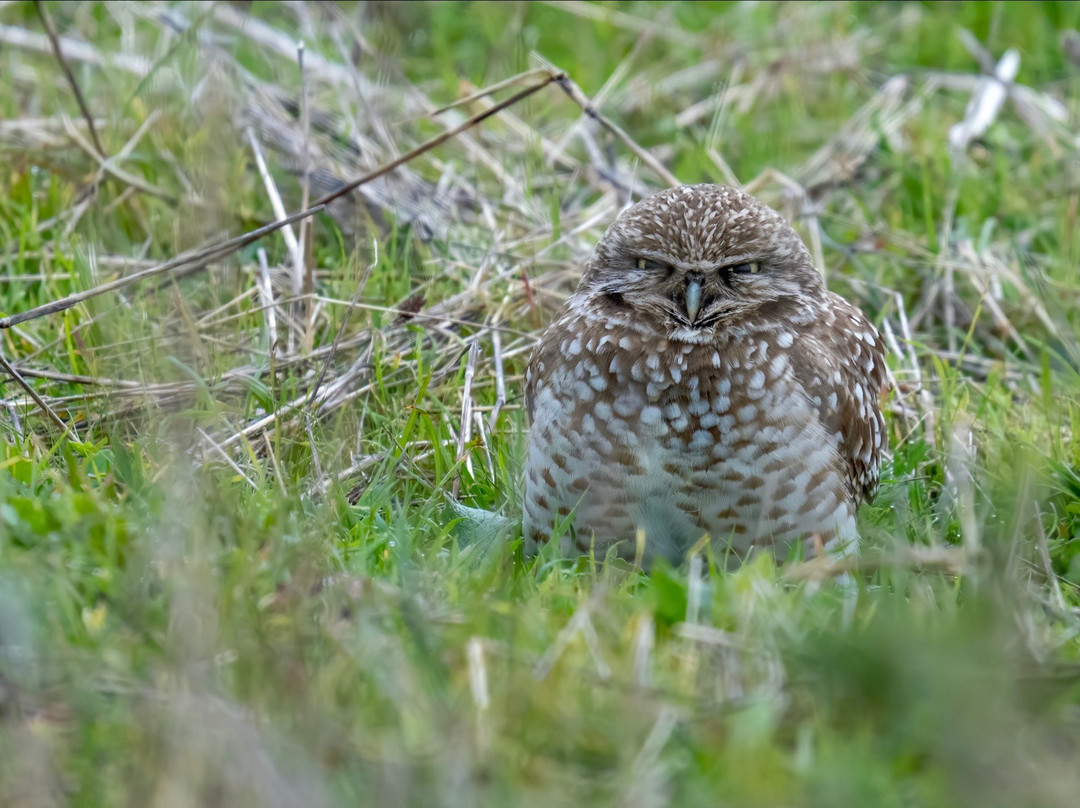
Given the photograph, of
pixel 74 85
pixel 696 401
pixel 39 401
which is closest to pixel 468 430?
pixel 696 401

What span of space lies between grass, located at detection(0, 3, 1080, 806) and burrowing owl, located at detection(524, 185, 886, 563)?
0.70ft

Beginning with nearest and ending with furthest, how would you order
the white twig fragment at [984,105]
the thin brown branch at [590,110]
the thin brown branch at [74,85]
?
the thin brown branch at [590,110]
the thin brown branch at [74,85]
the white twig fragment at [984,105]

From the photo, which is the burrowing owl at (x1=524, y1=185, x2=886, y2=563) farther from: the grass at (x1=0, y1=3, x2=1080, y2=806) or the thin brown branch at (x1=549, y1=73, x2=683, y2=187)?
the thin brown branch at (x1=549, y1=73, x2=683, y2=187)

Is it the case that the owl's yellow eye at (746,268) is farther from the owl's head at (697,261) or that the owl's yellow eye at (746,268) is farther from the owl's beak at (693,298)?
the owl's beak at (693,298)

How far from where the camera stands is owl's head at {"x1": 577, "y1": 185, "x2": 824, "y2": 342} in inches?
135

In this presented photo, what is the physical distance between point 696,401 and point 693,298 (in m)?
0.28

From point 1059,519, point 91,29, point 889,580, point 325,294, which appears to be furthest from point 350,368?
point 91,29

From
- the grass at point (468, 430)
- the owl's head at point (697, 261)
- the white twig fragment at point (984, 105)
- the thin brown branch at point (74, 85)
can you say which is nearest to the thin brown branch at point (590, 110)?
the grass at point (468, 430)

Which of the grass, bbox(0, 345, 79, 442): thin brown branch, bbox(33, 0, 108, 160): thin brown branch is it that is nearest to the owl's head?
the grass

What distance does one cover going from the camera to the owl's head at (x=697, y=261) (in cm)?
342

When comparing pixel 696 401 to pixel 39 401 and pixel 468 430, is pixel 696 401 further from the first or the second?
pixel 39 401

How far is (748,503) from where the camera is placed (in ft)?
10.8

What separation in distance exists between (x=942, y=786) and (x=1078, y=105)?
5.02 metres

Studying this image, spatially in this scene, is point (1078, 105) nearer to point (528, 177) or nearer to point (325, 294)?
point (528, 177)
